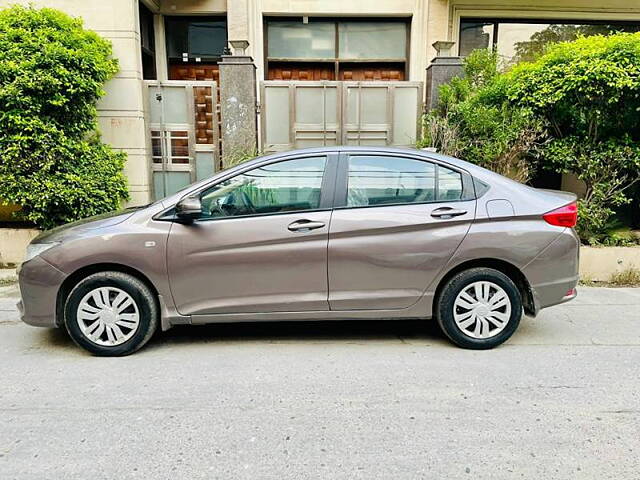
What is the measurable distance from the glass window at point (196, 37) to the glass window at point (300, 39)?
1037 millimetres

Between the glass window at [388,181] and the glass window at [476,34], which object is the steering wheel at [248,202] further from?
the glass window at [476,34]

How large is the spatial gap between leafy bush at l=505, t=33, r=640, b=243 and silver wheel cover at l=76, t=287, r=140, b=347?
5.41 meters

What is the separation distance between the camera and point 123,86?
24.4 feet

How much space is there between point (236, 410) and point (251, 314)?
39.7 inches


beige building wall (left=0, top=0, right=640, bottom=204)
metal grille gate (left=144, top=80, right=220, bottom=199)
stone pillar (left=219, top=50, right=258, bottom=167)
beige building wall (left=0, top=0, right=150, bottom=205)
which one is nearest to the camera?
beige building wall (left=0, top=0, right=150, bottom=205)

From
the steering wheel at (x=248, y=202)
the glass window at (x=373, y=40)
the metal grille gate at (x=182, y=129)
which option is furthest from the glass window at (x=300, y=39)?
the steering wheel at (x=248, y=202)

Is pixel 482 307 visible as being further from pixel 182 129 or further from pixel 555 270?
pixel 182 129

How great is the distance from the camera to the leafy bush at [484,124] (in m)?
6.55

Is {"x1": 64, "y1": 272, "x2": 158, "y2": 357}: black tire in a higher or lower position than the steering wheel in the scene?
lower

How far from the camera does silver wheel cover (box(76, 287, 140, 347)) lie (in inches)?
153

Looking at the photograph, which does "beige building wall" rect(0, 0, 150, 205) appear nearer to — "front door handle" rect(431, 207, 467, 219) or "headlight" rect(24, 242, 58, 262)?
"headlight" rect(24, 242, 58, 262)

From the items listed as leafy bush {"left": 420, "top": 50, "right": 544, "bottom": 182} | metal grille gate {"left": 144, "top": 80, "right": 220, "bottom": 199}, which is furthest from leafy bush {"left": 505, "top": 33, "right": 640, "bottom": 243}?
metal grille gate {"left": 144, "top": 80, "right": 220, "bottom": 199}

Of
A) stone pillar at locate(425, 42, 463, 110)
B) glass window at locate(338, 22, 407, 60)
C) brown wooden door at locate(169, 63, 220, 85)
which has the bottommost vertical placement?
stone pillar at locate(425, 42, 463, 110)

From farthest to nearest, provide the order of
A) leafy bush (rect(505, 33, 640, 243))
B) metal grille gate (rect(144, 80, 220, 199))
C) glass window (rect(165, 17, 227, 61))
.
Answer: glass window (rect(165, 17, 227, 61)) → metal grille gate (rect(144, 80, 220, 199)) → leafy bush (rect(505, 33, 640, 243))
